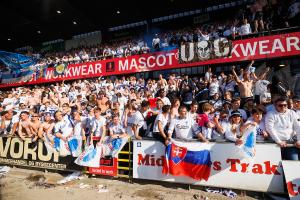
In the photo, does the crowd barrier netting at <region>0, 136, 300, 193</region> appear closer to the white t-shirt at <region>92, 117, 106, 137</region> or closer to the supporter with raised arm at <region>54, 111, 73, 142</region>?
the supporter with raised arm at <region>54, 111, 73, 142</region>

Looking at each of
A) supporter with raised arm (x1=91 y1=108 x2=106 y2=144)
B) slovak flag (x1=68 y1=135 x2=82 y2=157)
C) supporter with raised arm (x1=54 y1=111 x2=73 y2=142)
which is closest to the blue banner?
supporter with raised arm (x1=54 y1=111 x2=73 y2=142)

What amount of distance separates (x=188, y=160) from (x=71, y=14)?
22400 millimetres

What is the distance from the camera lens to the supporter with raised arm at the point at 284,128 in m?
4.41

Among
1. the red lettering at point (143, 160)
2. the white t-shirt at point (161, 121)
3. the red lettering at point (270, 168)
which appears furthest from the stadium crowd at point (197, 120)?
the red lettering at point (143, 160)

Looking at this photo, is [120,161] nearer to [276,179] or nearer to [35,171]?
[35,171]

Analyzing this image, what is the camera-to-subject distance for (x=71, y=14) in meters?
23.0

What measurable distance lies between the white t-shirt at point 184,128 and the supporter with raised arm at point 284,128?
1560 millimetres

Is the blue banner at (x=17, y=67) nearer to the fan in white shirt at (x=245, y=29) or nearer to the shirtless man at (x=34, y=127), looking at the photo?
the shirtless man at (x=34, y=127)

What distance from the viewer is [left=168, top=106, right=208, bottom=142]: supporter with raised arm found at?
5.36 m

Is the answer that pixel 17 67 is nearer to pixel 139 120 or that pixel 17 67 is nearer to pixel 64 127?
pixel 64 127

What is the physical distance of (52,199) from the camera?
4.89 meters

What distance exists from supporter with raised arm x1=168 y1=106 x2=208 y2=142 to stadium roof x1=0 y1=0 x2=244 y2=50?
668 inches

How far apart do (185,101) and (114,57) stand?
9.27 m

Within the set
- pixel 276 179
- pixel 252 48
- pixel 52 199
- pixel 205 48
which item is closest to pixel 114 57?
pixel 205 48
